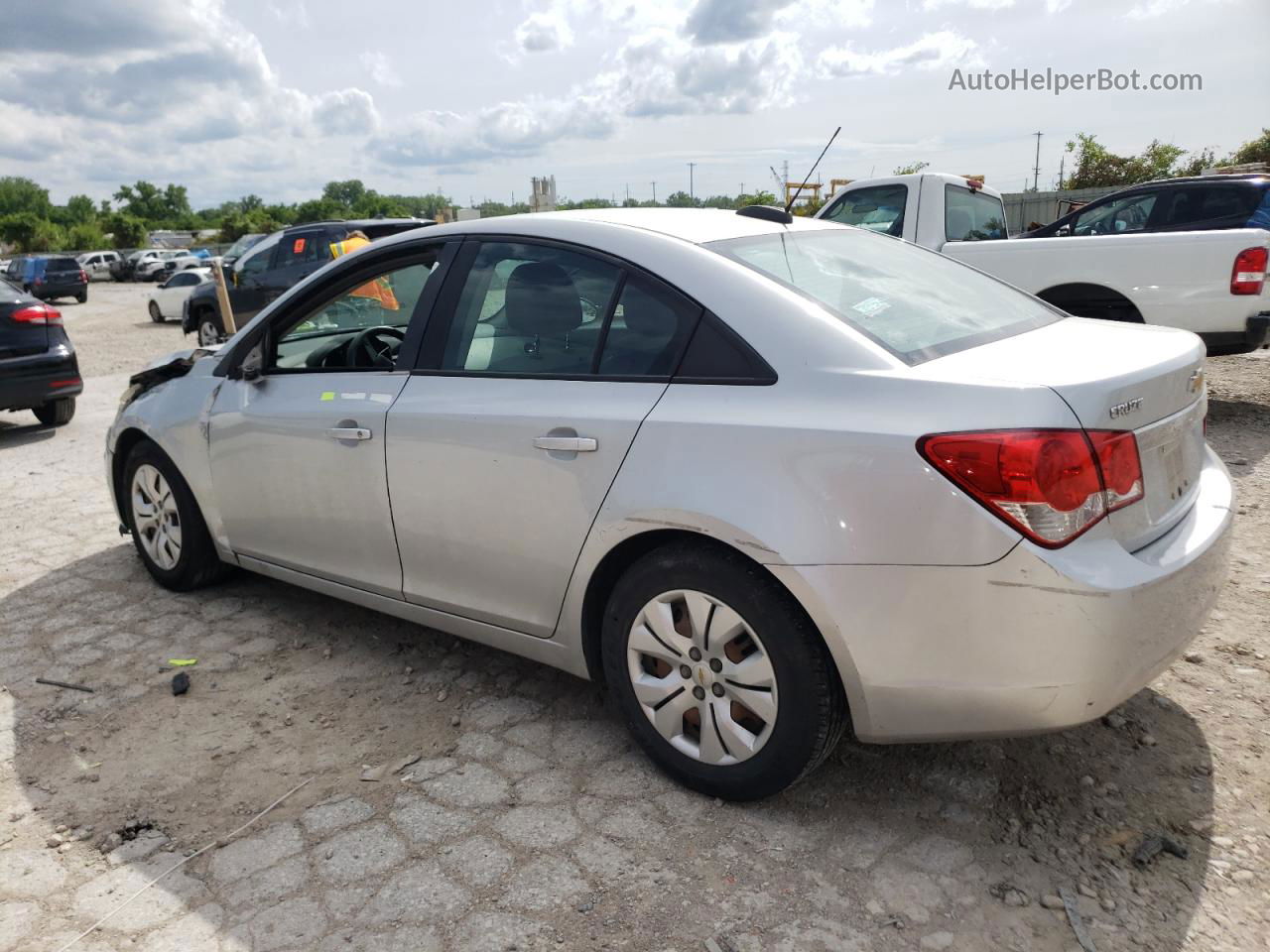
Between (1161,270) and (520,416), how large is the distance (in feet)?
19.8

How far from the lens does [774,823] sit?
2746 mm

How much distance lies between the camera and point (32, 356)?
28.7 ft

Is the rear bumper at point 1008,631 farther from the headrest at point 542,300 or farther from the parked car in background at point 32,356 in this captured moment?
the parked car in background at point 32,356

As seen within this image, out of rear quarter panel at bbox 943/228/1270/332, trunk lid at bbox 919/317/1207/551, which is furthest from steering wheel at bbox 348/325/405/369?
rear quarter panel at bbox 943/228/1270/332

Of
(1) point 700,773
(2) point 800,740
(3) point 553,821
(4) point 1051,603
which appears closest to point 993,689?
(4) point 1051,603

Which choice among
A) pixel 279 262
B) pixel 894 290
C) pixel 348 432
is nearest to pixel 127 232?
pixel 279 262

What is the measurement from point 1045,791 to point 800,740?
2.66 feet

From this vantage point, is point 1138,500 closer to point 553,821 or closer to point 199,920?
point 553,821

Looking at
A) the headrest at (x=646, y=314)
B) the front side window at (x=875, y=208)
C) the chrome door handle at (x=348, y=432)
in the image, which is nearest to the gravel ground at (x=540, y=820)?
the chrome door handle at (x=348, y=432)

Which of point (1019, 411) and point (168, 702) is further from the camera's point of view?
point (168, 702)

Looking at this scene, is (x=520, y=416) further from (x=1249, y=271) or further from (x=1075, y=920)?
(x=1249, y=271)

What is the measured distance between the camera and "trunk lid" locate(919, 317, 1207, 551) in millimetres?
2352

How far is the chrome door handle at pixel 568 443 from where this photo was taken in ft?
9.32

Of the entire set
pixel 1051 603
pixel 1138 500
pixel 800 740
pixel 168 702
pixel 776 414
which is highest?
pixel 776 414
